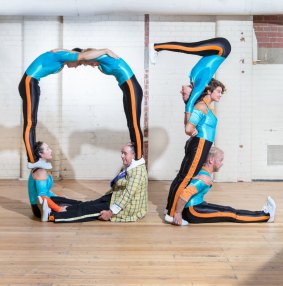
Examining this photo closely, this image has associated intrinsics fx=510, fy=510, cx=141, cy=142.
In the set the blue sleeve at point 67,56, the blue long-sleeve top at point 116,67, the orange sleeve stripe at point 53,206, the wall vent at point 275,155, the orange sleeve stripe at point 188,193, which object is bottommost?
the orange sleeve stripe at point 53,206

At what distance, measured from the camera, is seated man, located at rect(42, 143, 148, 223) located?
4.86 metres

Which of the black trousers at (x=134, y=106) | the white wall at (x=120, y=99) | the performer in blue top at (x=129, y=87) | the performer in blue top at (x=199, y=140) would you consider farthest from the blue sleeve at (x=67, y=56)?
the white wall at (x=120, y=99)

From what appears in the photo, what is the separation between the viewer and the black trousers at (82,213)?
4895mm

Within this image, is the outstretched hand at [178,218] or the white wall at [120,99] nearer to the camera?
the outstretched hand at [178,218]

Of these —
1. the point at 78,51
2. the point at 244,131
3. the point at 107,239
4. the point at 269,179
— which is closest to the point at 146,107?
the point at 244,131

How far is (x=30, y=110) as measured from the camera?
196 inches

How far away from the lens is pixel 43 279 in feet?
10.9

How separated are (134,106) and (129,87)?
0.20 metres

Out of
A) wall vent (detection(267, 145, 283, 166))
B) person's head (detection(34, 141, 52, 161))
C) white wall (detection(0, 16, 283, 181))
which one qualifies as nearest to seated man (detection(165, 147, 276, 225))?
person's head (detection(34, 141, 52, 161))

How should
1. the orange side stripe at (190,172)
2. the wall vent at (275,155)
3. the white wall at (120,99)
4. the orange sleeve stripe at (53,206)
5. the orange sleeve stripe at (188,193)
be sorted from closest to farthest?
the orange sleeve stripe at (188,193) < the orange side stripe at (190,172) < the orange sleeve stripe at (53,206) < the white wall at (120,99) < the wall vent at (275,155)

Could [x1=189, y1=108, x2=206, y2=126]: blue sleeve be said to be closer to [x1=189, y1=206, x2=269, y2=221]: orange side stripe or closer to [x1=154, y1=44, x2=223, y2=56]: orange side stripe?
[x1=154, y1=44, x2=223, y2=56]: orange side stripe

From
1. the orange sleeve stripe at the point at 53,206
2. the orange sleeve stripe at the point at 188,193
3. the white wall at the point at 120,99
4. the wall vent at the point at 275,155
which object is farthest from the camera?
the wall vent at the point at 275,155

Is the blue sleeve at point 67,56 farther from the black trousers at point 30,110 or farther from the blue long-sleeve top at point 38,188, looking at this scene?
the blue long-sleeve top at point 38,188

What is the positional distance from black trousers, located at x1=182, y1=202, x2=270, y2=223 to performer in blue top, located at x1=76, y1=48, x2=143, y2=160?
0.74m
